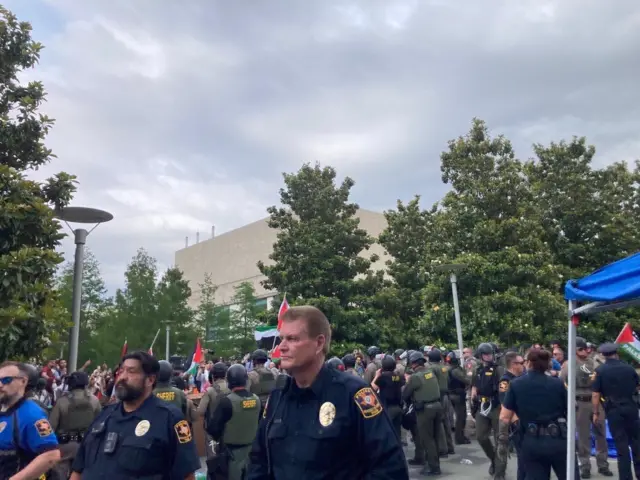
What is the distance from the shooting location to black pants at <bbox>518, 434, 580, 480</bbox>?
5938 mm

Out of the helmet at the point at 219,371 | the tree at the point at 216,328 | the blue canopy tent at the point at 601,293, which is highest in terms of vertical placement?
the tree at the point at 216,328

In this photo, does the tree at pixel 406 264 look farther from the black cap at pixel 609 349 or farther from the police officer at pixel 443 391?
the black cap at pixel 609 349

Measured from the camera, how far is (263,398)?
1073 cm

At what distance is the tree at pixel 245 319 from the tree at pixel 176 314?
296cm

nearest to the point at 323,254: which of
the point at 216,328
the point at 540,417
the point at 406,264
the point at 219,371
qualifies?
the point at 406,264

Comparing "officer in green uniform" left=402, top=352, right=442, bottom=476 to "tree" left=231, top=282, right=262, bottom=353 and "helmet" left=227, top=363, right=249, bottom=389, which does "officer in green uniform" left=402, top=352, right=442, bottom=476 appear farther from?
"tree" left=231, top=282, right=262, bottom=353

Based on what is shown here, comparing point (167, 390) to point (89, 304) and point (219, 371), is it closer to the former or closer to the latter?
point (219, 371)

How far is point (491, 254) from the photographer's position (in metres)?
21.8

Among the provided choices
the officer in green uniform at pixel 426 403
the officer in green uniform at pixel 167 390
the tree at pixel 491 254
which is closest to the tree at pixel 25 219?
the officer in green uniform at pixel 167 390

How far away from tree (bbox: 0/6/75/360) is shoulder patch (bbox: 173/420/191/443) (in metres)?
5.67

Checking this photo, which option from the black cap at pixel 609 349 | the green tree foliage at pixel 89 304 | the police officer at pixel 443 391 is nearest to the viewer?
the black cap at pixel 609 349

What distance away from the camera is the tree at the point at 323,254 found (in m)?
27.3

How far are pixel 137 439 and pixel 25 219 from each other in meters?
6.66

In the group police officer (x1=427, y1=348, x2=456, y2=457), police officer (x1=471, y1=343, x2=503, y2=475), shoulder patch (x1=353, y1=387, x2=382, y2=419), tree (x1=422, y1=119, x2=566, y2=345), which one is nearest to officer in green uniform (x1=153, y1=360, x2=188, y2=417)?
police officer (x1=471, y1=343, x2=503, y2=475)
